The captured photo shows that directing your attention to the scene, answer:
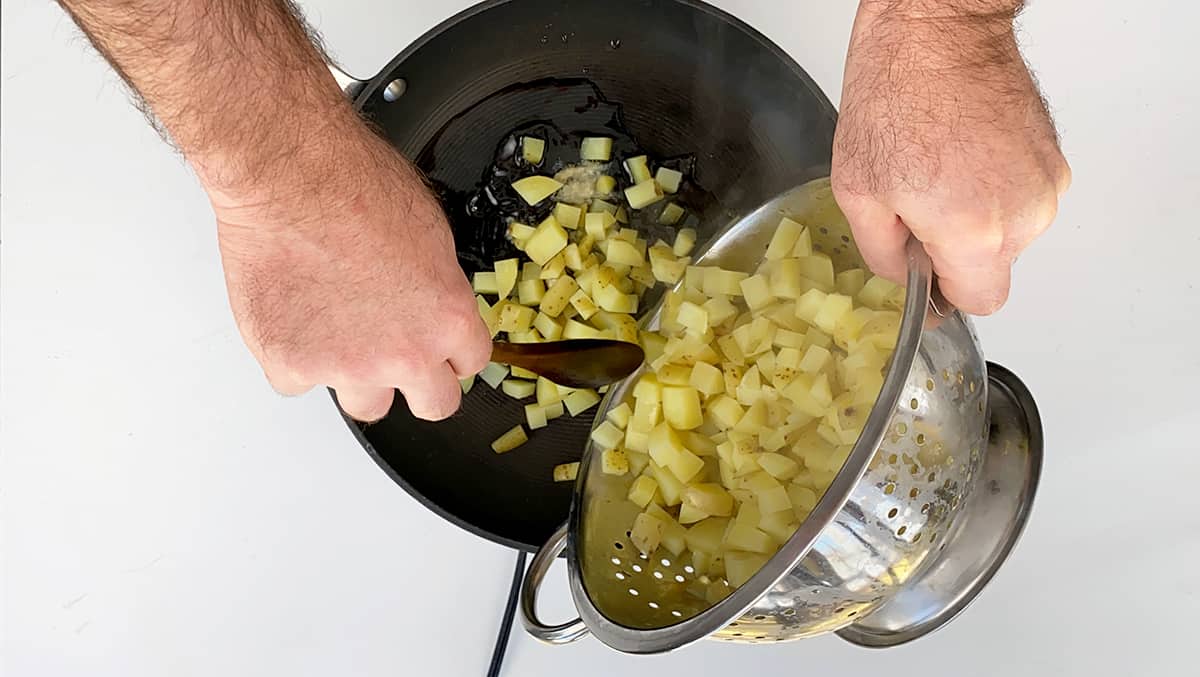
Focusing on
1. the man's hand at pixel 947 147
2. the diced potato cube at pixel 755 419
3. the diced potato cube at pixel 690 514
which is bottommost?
the diced potato cube at pixel 690 514

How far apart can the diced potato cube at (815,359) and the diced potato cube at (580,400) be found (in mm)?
312

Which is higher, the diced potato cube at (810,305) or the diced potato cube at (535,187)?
the diced potato cube at (810,305)

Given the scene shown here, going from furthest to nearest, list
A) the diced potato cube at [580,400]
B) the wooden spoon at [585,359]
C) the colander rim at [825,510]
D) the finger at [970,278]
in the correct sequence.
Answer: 1. the diced potato cube at [580,400]
2. the wooden spoon at [585,359]
3. the finger at [970,278]
4. the colander rim at [825,510]

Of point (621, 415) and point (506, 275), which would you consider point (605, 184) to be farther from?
point (621, 415)

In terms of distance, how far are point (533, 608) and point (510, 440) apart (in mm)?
231

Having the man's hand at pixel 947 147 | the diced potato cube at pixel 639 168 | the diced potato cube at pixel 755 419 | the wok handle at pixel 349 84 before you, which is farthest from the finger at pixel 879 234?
the wok handle at pixel 349 84

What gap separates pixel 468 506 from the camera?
0.94 metres

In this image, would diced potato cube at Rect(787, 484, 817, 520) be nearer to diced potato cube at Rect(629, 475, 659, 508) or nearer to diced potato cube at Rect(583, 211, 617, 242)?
diced potato cube at Rect(629, 475, 659, 508)

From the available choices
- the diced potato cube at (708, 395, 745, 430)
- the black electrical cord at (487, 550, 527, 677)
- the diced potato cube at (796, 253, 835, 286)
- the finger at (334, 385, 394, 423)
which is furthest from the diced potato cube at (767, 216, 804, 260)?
the black electrical cord at (487, 550, 527, 677)

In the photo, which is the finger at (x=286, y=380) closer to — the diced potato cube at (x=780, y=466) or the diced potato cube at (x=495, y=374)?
the diced potato cube at (x=495, y=374)

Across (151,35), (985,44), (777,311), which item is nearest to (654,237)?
(777,311)

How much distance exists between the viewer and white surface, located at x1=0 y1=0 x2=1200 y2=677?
3.19 ft

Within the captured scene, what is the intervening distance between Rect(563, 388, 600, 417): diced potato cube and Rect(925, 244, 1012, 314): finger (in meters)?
0.40

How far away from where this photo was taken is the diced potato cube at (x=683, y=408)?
2.49ft
